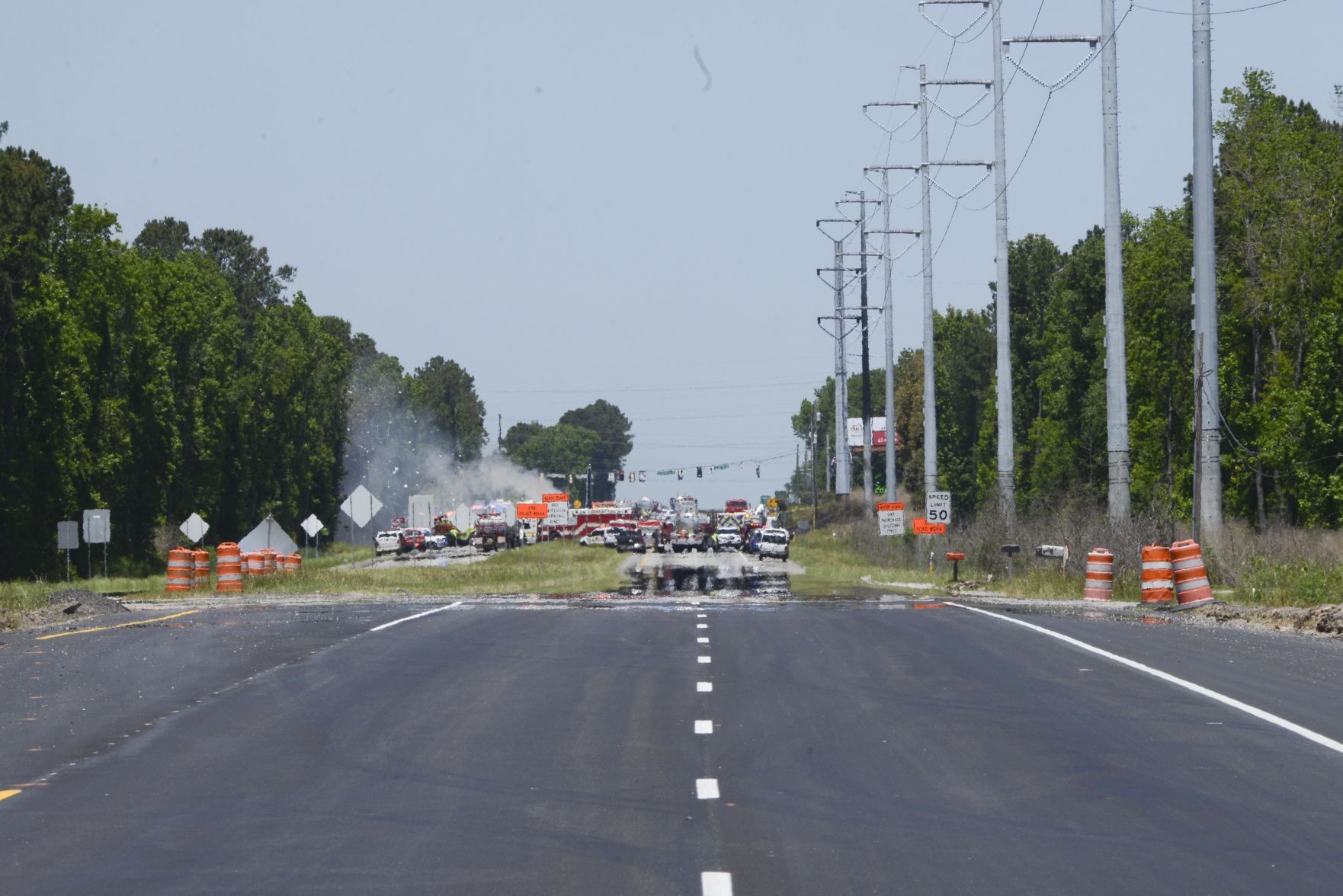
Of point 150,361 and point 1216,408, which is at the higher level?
point 150,361

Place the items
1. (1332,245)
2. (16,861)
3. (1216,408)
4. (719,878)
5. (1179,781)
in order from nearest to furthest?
1. (719,878)
2. (16,861)
3. (1179,781)
4. (1216,408)
5. (1332,245)

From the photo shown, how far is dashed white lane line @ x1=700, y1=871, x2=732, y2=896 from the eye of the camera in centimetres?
845

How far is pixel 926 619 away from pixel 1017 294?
3419 inches

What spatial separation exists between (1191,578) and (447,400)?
16336cm

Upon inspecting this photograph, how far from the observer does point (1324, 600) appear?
29375 mm

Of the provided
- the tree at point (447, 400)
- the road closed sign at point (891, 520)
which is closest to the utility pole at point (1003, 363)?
the road closed sign at point (891, 520)

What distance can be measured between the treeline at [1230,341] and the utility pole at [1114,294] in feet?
6.76

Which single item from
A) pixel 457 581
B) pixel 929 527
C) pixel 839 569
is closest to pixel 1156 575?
pixel 929 527

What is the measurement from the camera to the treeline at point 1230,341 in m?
68.6

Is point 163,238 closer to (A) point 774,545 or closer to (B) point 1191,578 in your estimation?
(A) point 774,545

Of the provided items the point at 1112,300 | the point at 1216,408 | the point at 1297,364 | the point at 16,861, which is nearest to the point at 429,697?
the point at 16,861

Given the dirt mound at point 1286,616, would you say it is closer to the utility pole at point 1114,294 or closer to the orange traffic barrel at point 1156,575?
the orange traffic barrel at point 1156,575

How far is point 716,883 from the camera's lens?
341 inches

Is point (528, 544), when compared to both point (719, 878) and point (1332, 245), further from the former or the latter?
point (719, 878)
